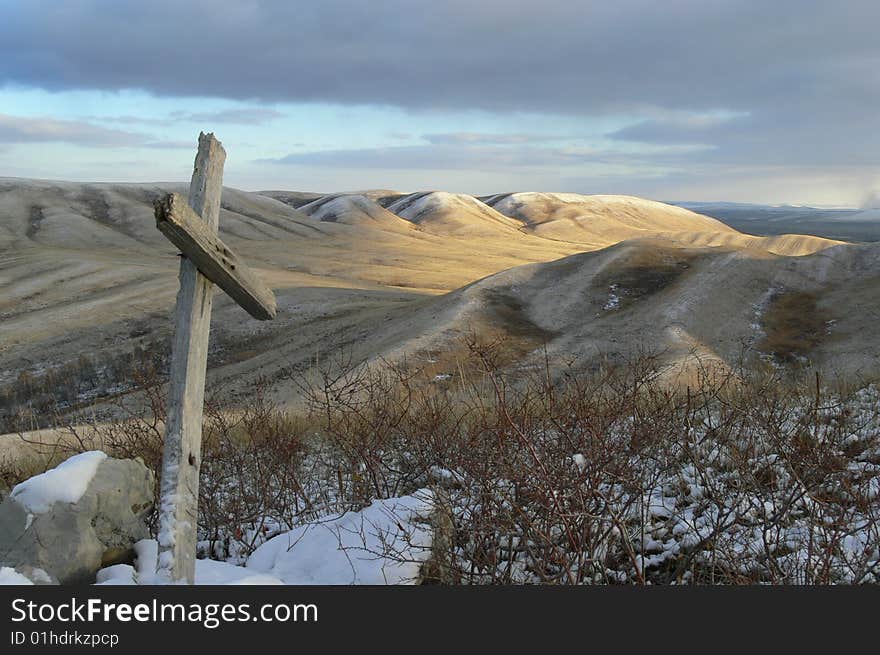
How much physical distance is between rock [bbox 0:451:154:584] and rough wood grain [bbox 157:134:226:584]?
945mm

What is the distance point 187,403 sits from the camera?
14.1 ft

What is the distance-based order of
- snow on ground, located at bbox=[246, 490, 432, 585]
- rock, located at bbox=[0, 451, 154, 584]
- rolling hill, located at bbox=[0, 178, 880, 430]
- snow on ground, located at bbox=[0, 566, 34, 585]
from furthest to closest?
rolling hill, located at bbox=[0, 178, 880, 430], snow on ground, located at bbox=[246, 490, 432, 585], rock, located at bbox=[0, 451, 154, 584], snow on ground, located at bbox=[0, 566, 34, 585]

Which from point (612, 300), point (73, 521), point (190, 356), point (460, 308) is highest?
point (190, 356)

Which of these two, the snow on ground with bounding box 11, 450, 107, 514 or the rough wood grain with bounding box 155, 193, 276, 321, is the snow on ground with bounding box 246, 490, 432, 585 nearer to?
the snow on ground with bounding box 11, 450, 107, 514

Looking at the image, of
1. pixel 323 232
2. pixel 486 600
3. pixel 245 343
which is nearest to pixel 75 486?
pixel 486 600

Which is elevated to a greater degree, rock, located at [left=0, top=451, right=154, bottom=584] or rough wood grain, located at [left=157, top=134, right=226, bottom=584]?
rough wood grain, located at [left=157, top=134, right=226, bottom=584]

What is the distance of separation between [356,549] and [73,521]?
6.80 ft

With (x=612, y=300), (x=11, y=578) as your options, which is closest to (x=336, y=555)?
(x=11, y=578)

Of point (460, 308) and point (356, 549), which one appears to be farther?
point (460, 308)

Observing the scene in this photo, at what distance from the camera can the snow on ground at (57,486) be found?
4859 millimetres

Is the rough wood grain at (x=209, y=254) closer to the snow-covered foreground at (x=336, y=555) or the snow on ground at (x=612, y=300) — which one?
the snow-covered foreground at (x=336, y=555)

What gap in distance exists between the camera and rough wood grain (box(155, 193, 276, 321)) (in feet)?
12.7

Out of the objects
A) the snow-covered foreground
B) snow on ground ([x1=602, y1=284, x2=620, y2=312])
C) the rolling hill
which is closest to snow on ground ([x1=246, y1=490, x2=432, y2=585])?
the snow-covered foreground

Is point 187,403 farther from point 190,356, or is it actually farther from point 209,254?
point 209,254
